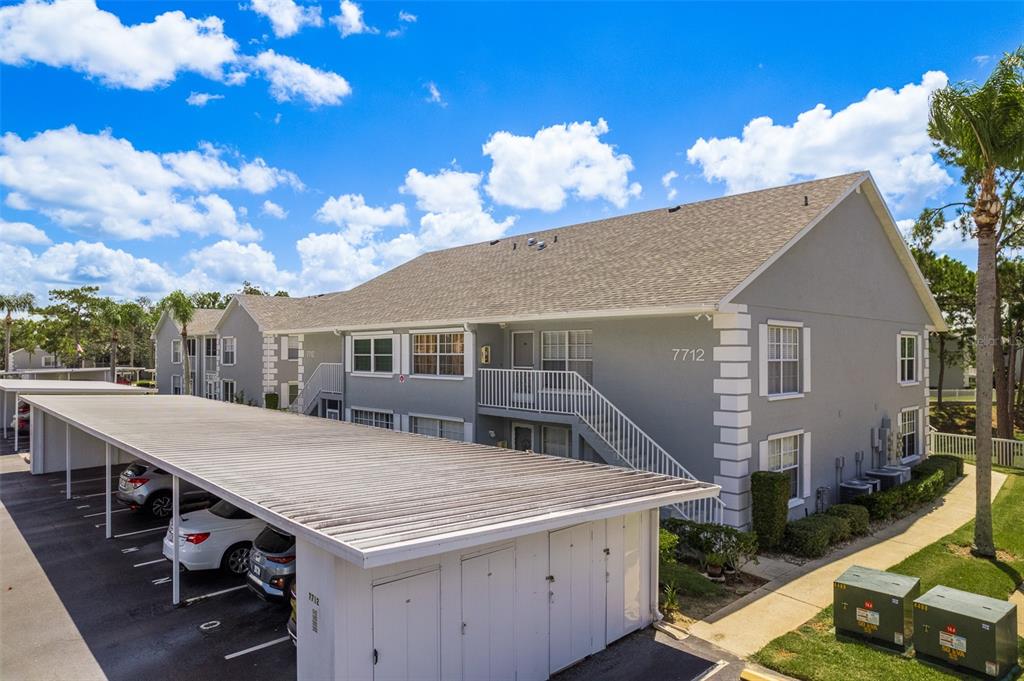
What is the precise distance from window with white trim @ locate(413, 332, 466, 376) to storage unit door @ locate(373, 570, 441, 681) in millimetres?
12557

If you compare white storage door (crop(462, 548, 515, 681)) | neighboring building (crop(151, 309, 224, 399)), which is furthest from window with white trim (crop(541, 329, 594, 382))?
neighboring building (crop(151, 309, 224, 399))

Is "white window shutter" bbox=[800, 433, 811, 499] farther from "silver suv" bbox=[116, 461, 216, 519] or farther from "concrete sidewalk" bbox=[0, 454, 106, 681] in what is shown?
"silver suv" bbox=[116, 461, 216, 519]

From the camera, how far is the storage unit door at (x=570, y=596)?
8.20 meters

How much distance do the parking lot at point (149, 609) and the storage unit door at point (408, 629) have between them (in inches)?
106

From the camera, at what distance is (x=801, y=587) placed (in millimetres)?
11289

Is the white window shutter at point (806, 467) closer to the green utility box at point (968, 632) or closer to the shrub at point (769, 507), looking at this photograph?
the shrub at point (769, 507)

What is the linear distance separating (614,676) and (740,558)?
5.33m

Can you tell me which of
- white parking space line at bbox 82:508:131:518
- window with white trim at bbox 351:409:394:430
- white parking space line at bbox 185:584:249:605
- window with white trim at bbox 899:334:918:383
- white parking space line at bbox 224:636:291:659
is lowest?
white parking space line at bbox 82:508:131:518

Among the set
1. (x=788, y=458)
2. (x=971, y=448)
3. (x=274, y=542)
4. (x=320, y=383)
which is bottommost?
(x=971, y=448)

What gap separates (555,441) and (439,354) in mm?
5154

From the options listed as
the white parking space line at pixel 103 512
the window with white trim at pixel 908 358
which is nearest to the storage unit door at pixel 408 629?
the white parking space line at pixel 103 512

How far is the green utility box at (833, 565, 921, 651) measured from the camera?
347 inches

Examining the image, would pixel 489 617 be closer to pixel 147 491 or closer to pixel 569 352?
pixel 569 352

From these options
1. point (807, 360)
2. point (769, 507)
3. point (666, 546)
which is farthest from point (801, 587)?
point (807, 360)
